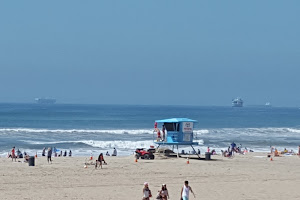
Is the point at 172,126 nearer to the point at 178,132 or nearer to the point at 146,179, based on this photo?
the point at 178,132

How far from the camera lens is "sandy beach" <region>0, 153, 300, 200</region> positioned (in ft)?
71.0

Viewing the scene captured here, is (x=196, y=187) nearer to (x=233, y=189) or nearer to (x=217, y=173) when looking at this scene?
(x=233, y=189)

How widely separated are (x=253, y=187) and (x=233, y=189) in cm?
113

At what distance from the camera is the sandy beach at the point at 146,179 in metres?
21.6

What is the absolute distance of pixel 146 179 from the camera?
2586 cm

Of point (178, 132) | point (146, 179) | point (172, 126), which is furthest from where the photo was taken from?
point (172, 126)

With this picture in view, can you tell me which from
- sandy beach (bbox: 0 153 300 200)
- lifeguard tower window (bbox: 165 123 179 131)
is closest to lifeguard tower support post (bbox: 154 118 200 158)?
lifeguard tower window (bbox: 165 123 179 131)

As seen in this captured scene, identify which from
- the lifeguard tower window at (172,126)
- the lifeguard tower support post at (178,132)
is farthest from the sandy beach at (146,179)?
the lifeguard tower window at (172,126)

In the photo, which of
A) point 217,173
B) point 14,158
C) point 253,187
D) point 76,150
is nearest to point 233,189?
point 253,187

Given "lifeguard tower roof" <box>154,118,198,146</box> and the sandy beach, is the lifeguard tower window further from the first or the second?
the sandy beach

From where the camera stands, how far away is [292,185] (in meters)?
24.6

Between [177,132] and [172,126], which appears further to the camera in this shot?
[172,126]

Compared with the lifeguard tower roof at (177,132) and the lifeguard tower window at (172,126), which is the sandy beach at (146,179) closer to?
the lifeguard tower roof at (177,132)

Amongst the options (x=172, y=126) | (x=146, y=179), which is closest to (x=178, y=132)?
(x=172, y=126)
